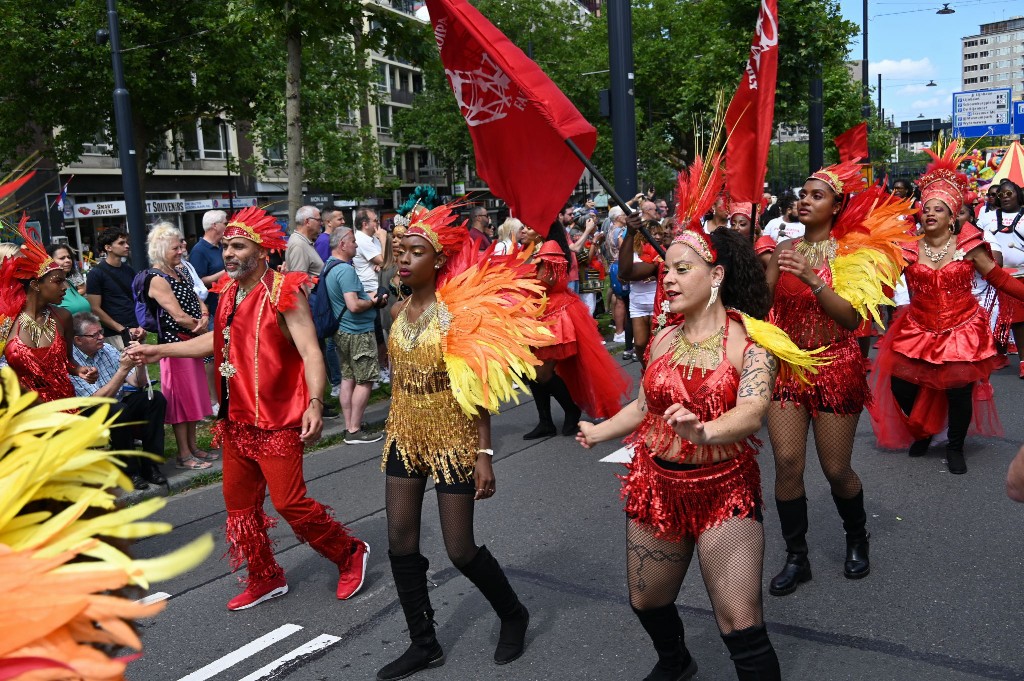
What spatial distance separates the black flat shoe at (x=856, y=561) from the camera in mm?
4656

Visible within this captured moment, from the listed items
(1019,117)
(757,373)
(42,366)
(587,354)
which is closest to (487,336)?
(757,373)

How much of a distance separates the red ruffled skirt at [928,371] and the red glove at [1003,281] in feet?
0.77

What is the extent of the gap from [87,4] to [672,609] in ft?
67.8

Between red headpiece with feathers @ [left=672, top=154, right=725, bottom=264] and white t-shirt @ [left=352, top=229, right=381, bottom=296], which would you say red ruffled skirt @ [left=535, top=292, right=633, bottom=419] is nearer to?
red headpiece with feathers @ [left=672, top=154, right=725, bottom=264]

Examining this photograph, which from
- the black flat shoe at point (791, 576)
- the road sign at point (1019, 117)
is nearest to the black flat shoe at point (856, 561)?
the black flat shoe at point (791, 576)

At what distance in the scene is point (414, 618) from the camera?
3885 millimetres

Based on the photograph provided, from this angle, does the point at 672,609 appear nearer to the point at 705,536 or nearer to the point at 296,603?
the point at 705,536

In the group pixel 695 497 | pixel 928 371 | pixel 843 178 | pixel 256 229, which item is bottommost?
pixel 928 371

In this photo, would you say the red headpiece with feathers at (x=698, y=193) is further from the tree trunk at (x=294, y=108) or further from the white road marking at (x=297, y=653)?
the tree trunk at (x=294, y=108)

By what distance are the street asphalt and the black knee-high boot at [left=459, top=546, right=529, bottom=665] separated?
8 centimetres

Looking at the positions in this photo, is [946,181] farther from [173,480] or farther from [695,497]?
[173,480]

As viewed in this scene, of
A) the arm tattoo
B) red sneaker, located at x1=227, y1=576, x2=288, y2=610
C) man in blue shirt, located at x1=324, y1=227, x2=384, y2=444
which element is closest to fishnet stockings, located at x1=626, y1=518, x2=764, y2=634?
the arm tattoo

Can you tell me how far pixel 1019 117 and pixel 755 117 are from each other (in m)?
33.0

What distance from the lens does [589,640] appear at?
4.13 meters
